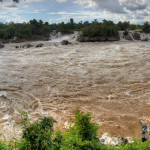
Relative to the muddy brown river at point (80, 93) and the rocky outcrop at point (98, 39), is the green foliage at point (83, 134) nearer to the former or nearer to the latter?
the muddy brown river at point (80, 93)

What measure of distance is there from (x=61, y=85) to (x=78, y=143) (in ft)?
29.1

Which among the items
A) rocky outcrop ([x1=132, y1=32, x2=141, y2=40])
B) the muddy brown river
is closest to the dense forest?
rocky outcrop ([x1=132, y1=32, x2=141, y2=40])

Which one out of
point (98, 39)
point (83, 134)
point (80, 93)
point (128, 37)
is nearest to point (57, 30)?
point (98, 39)

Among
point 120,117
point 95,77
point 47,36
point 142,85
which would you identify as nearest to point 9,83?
point 95,77

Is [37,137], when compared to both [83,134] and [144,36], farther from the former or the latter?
[144,36]

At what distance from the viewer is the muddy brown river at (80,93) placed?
8.34 meters

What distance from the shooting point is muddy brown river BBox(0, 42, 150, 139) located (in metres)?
8.34

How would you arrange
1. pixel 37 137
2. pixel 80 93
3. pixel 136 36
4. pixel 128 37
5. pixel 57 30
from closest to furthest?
1. pixel 37 137
2. pixel 80 93
3. pixel 128 37
4. pixel 136 36
5. pixel 57 30

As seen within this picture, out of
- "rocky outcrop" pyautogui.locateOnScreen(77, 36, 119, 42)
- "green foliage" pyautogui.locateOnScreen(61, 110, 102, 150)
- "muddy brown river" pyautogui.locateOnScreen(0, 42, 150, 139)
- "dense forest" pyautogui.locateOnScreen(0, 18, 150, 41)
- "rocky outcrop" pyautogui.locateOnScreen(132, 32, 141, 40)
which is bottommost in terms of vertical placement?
"muddy brown river" pyautogui.locateOnScreen(0, 42, 150, 139)

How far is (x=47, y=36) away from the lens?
4075 cm

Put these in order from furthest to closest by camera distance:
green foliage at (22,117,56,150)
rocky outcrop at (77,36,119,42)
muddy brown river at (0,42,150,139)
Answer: rocky outcrop at (77,36,119,42)
muddy brown river at (0,42,150,139)
green foliage at (22,117,56,150)

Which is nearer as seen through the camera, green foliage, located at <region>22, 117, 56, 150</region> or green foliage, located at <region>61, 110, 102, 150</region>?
green foliage, located at <region>22, 117, 56, 150</region>

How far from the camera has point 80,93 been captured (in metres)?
11.4

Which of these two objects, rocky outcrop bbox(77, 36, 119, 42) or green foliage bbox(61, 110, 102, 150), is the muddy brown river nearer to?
green foliage bbox(61, 110, 102, 150)
